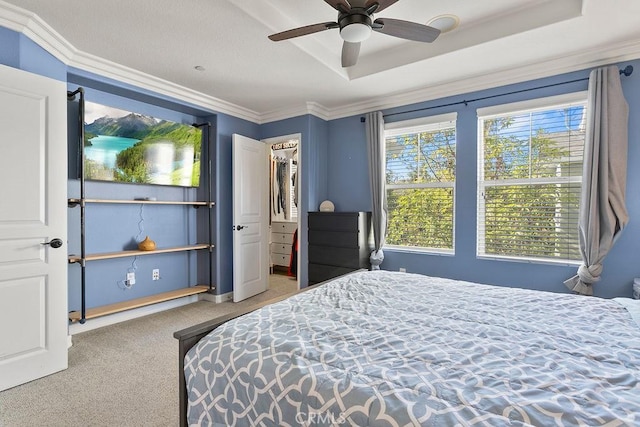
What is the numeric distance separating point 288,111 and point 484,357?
12.7ft

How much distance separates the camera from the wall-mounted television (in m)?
3.11

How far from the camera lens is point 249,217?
432cm

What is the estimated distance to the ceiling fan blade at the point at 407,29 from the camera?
1.96 m

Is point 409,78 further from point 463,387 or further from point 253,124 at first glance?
point 463,387

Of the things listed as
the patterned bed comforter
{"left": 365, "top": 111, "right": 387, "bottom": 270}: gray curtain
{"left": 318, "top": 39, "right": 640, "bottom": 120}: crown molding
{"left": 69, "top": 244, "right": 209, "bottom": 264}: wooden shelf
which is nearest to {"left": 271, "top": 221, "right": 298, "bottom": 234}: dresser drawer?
{"left": 69, "top": 244, "right": 209, "bottom": 264}: wooden shelf

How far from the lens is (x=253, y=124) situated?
462 centimetres

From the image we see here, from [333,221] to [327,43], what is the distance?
1950 millimetres

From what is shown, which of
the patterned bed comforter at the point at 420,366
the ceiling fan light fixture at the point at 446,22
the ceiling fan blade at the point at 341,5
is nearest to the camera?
the patterned bed comforter at the point at 420,366

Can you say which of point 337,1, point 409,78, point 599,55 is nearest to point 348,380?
point 337,1

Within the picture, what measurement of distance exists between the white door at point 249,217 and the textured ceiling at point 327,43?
0.89m

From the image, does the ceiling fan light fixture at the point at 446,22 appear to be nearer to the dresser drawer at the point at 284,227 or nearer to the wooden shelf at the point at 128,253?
the wooden shelf at the point at 128,253

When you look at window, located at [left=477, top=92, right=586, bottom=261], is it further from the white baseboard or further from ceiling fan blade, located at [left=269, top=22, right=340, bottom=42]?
the white baseboard

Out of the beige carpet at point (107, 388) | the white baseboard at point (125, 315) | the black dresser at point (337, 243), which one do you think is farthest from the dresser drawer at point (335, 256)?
the beige carpet at point (107, 388)

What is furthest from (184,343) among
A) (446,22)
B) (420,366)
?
(446,22)
